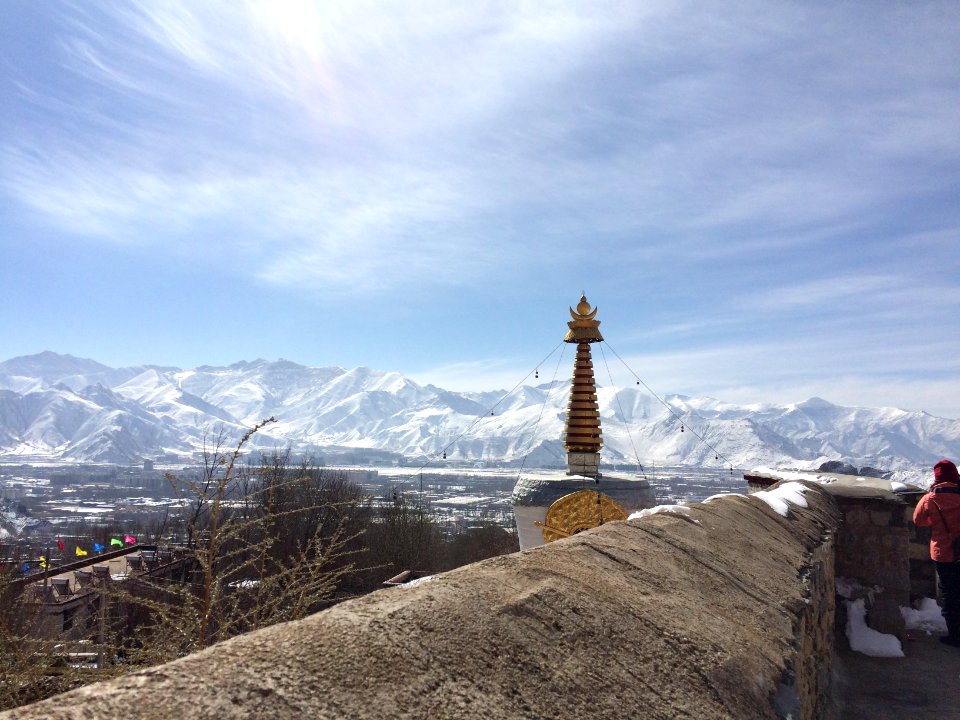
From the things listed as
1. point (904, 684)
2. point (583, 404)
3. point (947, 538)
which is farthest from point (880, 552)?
point (583, 404)

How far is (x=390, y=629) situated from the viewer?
1478 mm

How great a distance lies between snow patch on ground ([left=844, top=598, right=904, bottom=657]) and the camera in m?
6.45

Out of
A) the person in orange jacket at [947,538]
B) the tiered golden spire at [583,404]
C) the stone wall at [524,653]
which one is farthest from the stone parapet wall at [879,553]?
the tiered golden spire at [583,404]

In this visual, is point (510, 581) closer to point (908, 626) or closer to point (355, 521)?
point (908, 626)

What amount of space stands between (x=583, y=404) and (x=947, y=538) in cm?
1017

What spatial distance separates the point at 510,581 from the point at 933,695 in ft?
17.0

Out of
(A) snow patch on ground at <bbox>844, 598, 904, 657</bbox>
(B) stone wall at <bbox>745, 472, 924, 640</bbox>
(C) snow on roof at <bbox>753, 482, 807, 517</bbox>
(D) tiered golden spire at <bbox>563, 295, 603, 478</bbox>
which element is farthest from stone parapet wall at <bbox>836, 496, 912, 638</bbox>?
(D) tiered golden spire at <bbox>563, 295, 603, 478</bbox>

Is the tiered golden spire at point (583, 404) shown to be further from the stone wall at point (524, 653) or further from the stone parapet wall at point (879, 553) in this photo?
the stone wall at point (524, 653)

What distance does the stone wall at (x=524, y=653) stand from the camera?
1205 millimetres

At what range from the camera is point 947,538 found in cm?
675

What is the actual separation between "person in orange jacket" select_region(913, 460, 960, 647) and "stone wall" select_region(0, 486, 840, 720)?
15.8ft

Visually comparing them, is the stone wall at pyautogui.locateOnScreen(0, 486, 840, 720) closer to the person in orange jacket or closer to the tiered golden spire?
the person in orange jacket

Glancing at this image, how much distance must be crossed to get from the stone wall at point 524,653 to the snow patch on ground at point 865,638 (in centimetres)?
449

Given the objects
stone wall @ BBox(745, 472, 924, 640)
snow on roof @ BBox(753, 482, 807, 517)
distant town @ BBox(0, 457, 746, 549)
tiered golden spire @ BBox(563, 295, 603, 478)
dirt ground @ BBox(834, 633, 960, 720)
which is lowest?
distant town @ BBox(0, 457, 746, 549)
